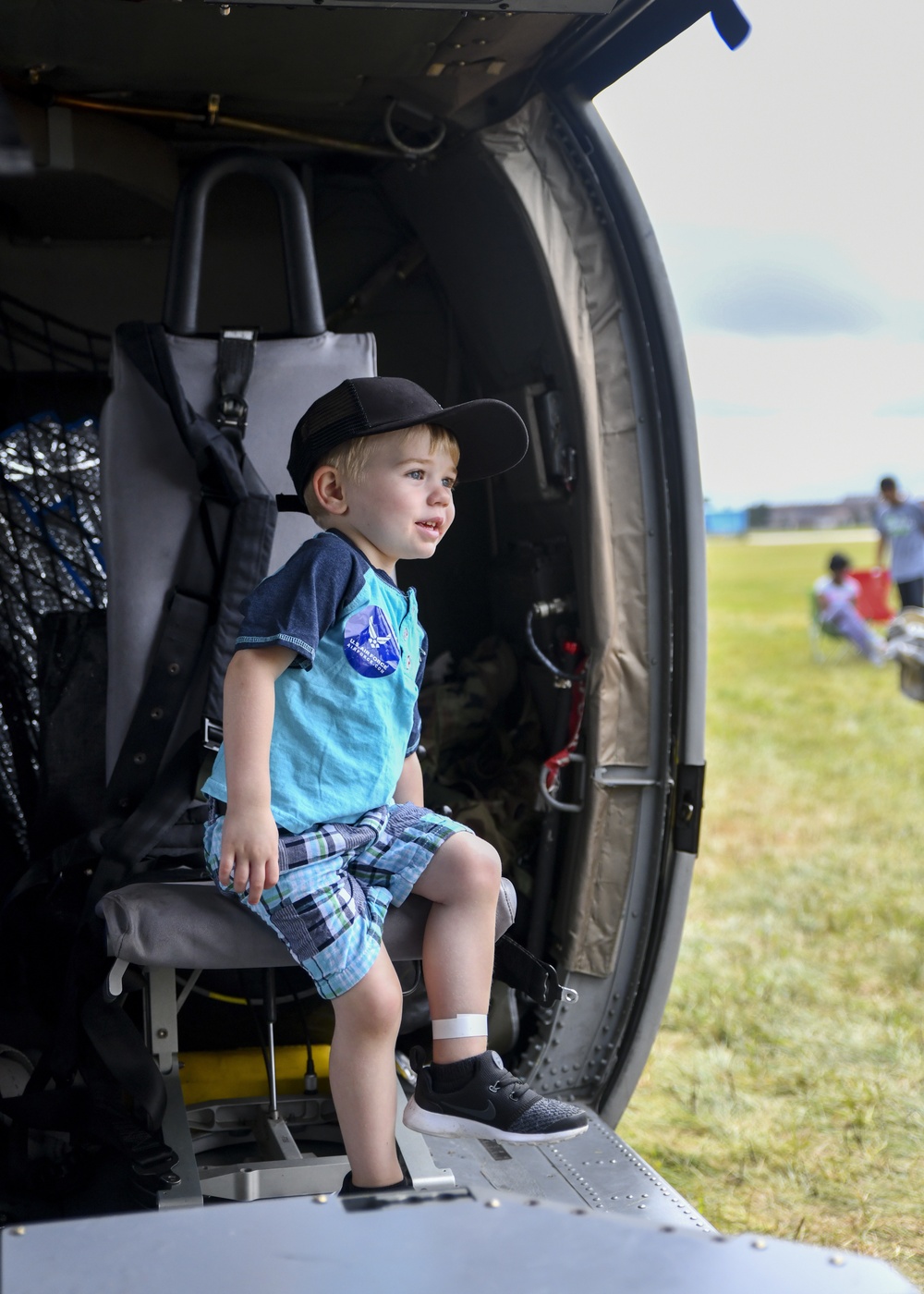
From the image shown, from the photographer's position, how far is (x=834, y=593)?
47.8 ft

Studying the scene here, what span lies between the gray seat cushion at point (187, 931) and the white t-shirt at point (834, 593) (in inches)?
518

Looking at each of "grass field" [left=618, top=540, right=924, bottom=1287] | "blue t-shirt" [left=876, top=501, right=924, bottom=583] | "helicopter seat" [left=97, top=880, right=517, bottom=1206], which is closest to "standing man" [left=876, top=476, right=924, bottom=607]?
"blue t-shirt" [left=876, top=501, right=924, bottom=583]

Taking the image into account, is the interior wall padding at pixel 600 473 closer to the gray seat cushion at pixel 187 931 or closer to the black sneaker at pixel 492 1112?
the black sneaker at pixel 492 1112

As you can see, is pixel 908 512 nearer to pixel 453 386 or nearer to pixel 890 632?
pixel 890 632

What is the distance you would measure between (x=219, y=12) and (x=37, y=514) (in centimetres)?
125

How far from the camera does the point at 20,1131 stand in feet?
7.72

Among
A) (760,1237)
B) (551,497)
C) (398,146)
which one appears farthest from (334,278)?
(760,1237)

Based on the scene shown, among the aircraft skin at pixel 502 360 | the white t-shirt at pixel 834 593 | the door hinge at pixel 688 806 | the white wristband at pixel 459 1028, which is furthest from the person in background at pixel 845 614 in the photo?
the white wristband at pixel 459 1028

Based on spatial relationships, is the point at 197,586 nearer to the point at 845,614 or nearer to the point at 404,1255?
the point at 404,1255

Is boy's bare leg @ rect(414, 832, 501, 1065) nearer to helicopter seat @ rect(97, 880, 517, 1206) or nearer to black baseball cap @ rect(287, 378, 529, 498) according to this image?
helicopter seat @ rect(97, 880, 517, 1206)

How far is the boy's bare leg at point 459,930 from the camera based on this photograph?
1.95 m

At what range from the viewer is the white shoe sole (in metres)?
1.88

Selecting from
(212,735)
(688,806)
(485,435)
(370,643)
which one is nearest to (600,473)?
(485,435)

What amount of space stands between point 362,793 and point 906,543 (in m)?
8.92
